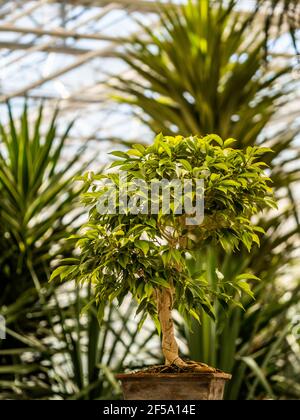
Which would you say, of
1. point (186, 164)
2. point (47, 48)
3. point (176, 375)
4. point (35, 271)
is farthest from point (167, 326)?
point (47, 48)

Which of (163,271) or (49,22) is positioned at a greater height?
(49,22)

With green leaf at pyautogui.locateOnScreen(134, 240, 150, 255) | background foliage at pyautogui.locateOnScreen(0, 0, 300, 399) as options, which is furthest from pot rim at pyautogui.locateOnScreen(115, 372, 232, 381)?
background foliage at pyautogui.locateOnScreen(0, 0, 300, 399)

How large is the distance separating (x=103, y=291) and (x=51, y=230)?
2.35 metres

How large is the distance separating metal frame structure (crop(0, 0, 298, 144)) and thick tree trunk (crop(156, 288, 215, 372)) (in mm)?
5489

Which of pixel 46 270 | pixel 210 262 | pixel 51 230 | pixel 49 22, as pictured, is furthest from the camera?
pixel 49 22

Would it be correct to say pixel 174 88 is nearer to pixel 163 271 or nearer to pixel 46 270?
pixel 46 270

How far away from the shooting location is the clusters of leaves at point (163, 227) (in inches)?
71.1

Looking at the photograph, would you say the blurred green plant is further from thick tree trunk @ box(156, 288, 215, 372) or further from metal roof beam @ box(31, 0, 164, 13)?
metal roof beam @ box(31, 0, 164, 13)

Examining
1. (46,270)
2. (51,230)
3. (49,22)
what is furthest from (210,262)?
(49,22)

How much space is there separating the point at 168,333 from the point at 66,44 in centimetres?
818

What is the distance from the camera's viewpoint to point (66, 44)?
31.9 ft

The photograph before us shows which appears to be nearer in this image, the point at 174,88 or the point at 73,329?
the point at 73,329

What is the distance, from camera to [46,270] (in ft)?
12.5

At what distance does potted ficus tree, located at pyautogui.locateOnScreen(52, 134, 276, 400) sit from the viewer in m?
1.77
